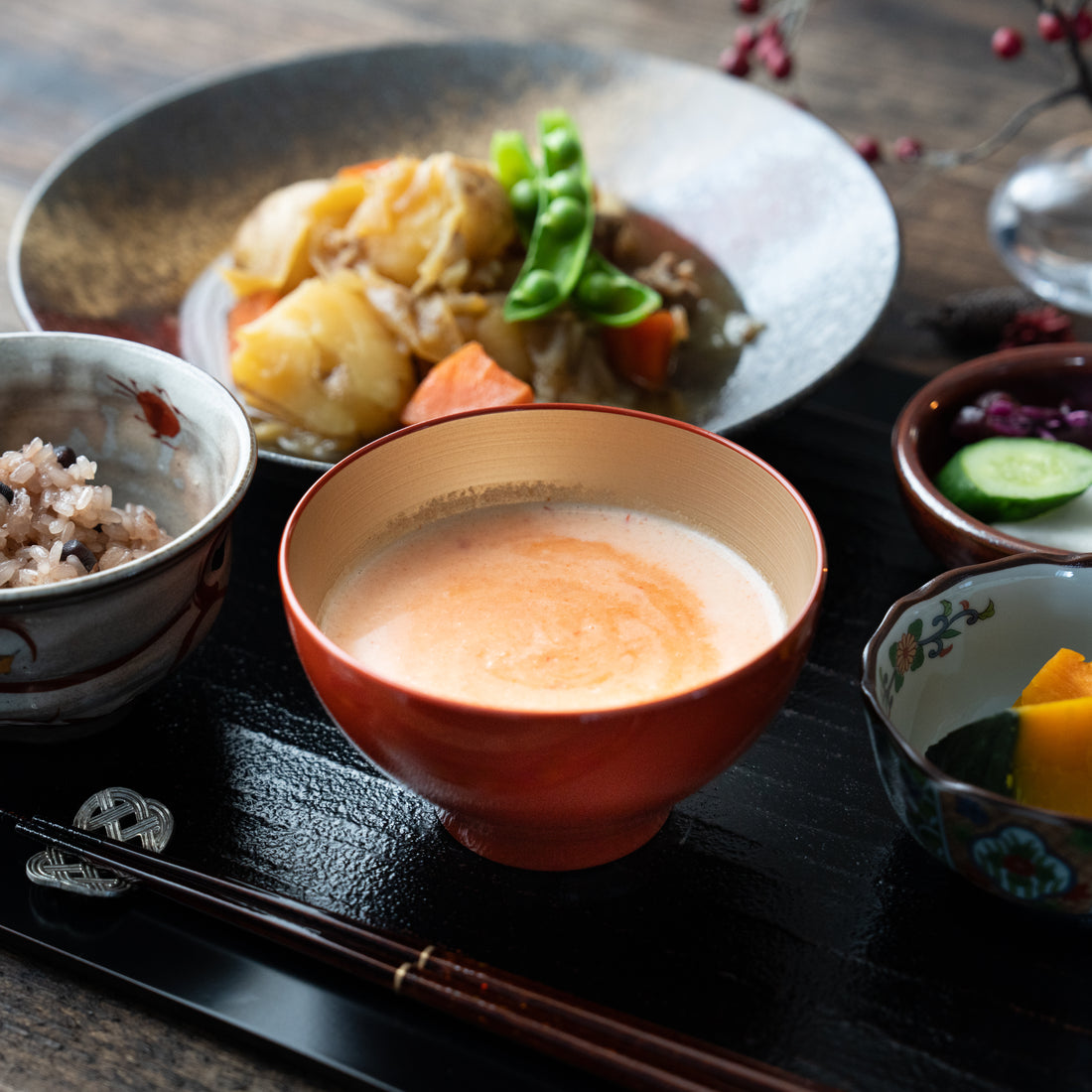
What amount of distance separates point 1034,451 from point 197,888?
3.69 ft

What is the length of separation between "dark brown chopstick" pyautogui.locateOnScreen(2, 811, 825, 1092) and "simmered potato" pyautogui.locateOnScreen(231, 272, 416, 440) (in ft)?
2.58

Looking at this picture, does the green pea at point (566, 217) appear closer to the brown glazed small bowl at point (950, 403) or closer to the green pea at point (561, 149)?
the green pea at point (561, 149)

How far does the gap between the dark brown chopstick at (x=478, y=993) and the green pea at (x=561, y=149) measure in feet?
4.31

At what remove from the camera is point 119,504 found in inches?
57.3

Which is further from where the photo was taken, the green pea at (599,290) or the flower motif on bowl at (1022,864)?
the green pea at (599,290)

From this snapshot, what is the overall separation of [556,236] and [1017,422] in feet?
2.50

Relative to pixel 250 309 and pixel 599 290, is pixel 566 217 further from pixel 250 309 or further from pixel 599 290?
pixel 250 309

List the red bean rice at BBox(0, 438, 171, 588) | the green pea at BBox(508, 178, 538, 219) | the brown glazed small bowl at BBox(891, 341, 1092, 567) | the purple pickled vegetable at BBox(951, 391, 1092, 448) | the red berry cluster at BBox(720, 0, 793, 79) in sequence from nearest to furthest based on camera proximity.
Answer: the red bean rice at BBox(0, 438, 171, 588) < the brown glazed small bowl at BBox(891, 341, 1092, 567) < the purple pickled vegetable at BBox(951, 391, 1092, 448) < the green pea at BBox(508, 178, 538, 219) < the red berry cluster at BBox(720, 0, 793, 79)

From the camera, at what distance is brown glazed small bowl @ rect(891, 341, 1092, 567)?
1.41m

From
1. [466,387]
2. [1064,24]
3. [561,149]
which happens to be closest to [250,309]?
[466,387]

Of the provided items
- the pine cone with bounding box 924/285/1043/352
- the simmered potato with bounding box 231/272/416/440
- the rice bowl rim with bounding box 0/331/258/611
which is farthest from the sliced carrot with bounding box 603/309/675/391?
the rice bowl rim with bounding box 0/331/258/611

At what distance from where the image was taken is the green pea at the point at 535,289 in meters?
1.82

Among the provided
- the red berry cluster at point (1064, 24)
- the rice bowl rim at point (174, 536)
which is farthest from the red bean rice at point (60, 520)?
the red berry cluster at point (1064, 24)

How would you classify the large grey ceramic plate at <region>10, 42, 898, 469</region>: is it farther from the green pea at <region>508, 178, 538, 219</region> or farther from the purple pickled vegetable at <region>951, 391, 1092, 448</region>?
the green pea at <region>508, 178, 538, 219</region>
